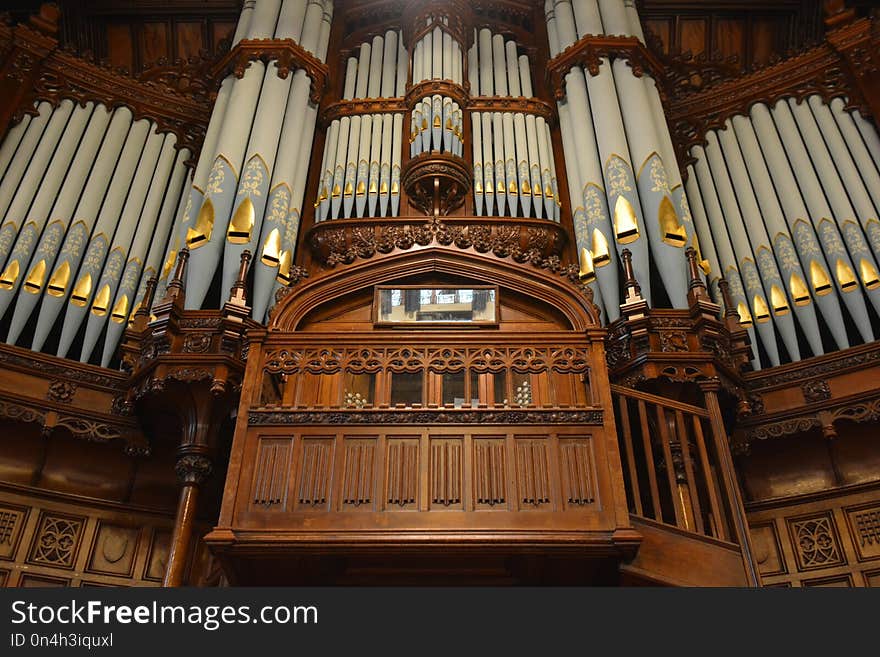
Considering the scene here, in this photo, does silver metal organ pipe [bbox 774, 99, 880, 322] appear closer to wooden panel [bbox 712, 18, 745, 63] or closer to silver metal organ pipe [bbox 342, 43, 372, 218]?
wooden panel [bbox 712, 18, 745, 63]

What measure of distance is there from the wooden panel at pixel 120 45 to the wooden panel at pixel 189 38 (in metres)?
0.60

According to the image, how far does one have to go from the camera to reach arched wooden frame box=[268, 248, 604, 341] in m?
5.72

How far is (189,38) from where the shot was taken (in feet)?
36.9

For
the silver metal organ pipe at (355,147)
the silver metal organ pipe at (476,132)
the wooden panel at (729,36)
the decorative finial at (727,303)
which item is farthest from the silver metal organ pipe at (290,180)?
the wooden panel at (729,36)

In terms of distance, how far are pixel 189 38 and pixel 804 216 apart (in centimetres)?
805

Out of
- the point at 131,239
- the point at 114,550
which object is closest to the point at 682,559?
the point at 114,550

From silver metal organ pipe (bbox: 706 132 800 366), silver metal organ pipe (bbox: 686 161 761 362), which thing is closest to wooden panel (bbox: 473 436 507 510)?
silver metal organ pipe (bbox: 686 161 761 362)

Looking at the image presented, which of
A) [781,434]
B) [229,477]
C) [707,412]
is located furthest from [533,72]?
[229,477]

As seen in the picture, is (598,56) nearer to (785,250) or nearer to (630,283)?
(785,250)

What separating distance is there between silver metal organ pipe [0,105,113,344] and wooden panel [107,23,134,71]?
2325 millimetres

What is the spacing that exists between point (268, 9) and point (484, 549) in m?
7.79

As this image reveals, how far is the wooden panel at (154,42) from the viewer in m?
11.1

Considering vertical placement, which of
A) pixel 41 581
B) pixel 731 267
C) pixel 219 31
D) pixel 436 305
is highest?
pixel 219 31

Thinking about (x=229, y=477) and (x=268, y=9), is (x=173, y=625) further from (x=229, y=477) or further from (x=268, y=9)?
(x=268, y=9)
